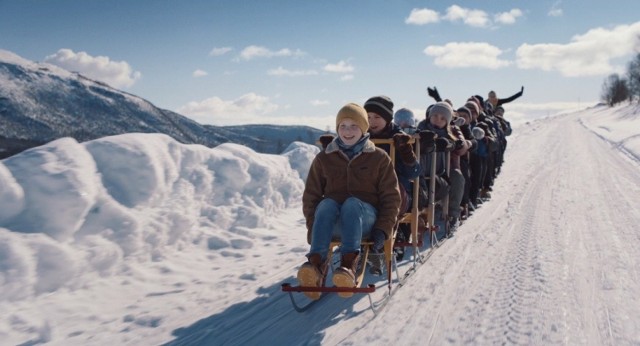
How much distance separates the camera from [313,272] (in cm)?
372

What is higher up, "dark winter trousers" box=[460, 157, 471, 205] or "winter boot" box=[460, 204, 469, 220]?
"dark winter trousers" box=[460, 157, 471, 205]

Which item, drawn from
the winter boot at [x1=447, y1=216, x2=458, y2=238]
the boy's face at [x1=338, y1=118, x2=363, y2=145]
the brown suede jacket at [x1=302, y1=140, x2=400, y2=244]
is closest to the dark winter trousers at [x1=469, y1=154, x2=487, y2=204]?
the winter boot at [x1=447, y1=216, x2=458, y2=238]

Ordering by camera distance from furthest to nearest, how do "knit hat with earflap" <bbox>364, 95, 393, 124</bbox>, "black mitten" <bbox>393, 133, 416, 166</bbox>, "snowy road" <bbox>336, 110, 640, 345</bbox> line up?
1. "knit hat with earflap" <bbox>364, 95, 393, 124</bbox>
2. "black mitten" <bbox>393, 133, 416, 166</bbox>
3. "snowy road" <bbox>336, 110, 640, 345</bbox>

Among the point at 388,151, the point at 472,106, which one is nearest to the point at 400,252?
the point at 388,151

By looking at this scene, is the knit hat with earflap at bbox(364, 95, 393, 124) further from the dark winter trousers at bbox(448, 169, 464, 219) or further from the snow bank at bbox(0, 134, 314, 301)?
the snow bank at bbox(0, 134, 314, 301)

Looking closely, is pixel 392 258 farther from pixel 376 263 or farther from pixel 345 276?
pixel 345 276

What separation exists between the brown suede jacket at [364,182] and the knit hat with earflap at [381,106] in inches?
41.7

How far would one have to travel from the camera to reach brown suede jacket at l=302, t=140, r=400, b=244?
4.24 m

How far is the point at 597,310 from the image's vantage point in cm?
387

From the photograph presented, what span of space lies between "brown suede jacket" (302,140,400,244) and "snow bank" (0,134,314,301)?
100 inches

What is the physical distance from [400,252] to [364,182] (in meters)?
1.72

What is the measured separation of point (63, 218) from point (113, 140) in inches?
72.6

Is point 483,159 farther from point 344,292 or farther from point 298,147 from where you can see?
point 344,292

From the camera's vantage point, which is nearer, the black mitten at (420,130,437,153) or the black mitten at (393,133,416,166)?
the black mitten at (393,133,416,166)
